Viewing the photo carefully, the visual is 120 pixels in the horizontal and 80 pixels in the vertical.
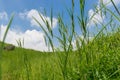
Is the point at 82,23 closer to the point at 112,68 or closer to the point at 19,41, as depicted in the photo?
the point at 19,41

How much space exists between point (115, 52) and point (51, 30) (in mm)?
2056

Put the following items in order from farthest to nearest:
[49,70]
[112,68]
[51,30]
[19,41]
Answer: [49,70] < [112,68] < [19,41] < [51,30]

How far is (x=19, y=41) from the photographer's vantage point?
11.5 feet

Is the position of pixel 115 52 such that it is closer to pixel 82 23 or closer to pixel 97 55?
pixel 97 55

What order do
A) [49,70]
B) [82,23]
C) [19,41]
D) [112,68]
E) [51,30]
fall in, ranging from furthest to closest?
[49,70] → [112,68] → [19,41] → [51,30] → [82,23]

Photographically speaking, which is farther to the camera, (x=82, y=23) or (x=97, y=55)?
(x=97, y=55)

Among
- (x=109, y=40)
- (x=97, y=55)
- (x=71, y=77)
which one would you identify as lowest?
(x=71, y=77)

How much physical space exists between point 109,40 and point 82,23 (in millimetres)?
3144

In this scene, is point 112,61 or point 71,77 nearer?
point 112,61

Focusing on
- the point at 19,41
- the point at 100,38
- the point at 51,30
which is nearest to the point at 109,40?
the point at 100,38

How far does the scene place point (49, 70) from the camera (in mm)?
5250

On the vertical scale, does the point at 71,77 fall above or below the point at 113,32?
below

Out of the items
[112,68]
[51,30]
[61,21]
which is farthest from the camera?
[112,68]

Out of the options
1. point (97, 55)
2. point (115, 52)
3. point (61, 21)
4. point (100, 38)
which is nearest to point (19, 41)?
point (61, 21)
